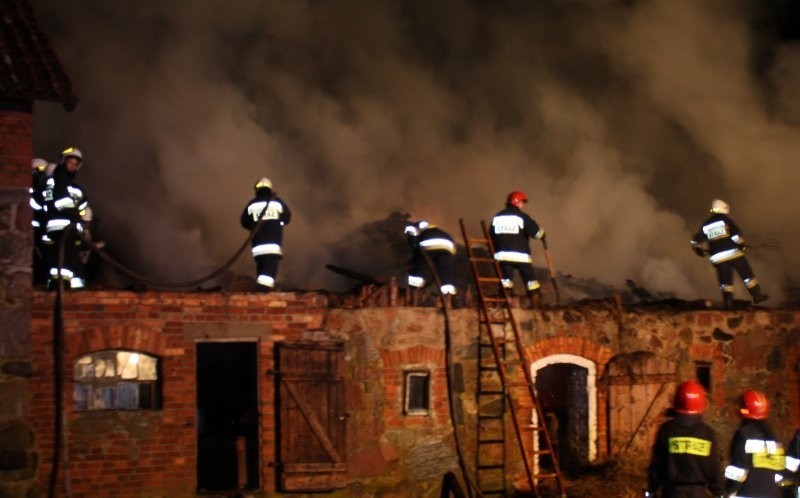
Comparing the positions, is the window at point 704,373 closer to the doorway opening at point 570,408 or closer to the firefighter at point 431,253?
the doorway opening at point 570,408

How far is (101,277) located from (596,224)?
416 inches

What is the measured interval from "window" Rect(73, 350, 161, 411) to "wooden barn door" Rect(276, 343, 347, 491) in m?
1.48

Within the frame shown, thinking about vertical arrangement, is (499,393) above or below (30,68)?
below

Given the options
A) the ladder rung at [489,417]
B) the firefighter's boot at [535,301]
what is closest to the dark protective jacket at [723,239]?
the firefighter's boot at [535,301]

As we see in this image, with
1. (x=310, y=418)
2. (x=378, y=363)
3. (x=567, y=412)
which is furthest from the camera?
(x=567, y=412)

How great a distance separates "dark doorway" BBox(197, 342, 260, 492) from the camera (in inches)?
410

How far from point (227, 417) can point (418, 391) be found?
119 inches

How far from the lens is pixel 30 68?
8.93 meters

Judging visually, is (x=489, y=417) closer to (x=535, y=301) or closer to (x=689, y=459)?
(x=535, y=301)

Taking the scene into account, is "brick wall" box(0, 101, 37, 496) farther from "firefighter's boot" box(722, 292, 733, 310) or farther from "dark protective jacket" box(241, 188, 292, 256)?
"firefighter's boot" box(722, 292, 733, 310)

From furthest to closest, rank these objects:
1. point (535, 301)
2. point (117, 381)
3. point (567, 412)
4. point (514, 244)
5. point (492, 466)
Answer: point (567, 412) → point (514, 244) → point (535, 301) → point (492, 466) → point (117, 381)

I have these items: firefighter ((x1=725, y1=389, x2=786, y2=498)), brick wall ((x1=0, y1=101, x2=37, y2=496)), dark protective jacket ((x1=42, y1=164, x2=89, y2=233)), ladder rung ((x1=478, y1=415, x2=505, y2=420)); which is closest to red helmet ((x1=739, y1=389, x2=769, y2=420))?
firefighter ((x1=725, y1=389, x2=786, y2=498))

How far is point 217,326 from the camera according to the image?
1012cm

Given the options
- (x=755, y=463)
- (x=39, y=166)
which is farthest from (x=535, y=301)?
(x=39, y=166)
